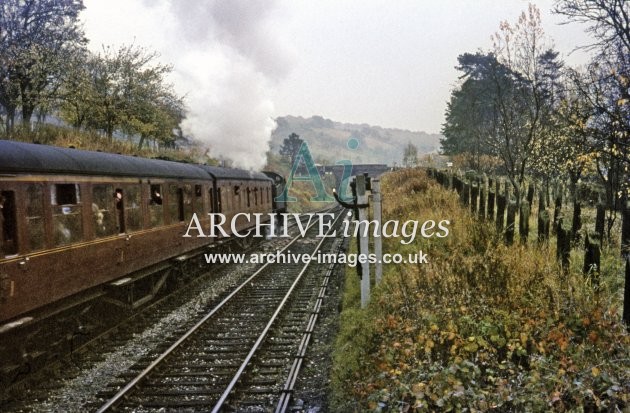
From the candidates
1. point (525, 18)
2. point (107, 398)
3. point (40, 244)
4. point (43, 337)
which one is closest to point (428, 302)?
point (107, 398)

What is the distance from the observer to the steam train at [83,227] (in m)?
6.62

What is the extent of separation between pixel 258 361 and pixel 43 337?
3.56 m

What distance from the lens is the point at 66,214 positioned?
7.88 meters

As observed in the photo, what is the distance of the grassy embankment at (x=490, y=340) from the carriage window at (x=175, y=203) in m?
5.70

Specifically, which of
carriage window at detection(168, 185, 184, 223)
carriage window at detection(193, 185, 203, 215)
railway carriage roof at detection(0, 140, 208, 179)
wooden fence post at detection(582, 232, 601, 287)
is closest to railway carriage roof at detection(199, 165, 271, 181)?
carriage window at detection(193, 185, 203, 215)

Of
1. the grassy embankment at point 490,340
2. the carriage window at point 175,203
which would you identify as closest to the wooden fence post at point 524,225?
the grassy embankment at point 490,340

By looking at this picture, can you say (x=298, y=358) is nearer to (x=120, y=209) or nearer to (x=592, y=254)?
(x=592, y=254)

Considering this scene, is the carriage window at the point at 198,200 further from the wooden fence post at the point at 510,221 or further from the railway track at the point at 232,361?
the wooden fence post at the point at 510,221

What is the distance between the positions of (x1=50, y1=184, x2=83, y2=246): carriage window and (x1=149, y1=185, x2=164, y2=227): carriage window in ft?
9.79

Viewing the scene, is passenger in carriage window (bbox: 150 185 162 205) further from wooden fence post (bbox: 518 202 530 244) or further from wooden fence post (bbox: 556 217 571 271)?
wooden fence post (bbox: 556 217 571 271)

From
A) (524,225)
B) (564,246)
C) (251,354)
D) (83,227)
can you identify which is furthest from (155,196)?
(564,246)

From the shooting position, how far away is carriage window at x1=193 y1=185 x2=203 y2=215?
14375mm

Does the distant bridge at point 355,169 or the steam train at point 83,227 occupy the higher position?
the distant bridge at point 355,169

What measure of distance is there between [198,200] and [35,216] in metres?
7.62
